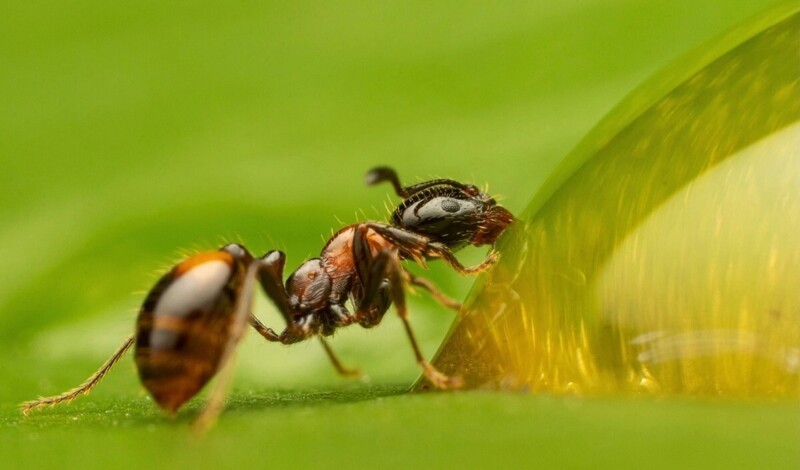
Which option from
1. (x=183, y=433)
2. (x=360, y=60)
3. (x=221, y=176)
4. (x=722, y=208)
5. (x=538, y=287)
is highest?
(x=360, y=60)

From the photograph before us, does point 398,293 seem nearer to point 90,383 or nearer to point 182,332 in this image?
point 182,332

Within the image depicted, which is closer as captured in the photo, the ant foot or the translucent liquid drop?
the translucent liquid drop

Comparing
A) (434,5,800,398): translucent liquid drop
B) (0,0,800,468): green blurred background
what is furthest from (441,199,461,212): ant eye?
(0,0,800,468): green blurred background

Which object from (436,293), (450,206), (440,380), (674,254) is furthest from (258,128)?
(674,254)

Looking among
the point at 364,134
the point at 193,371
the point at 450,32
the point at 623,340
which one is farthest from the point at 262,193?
the point at 623,340

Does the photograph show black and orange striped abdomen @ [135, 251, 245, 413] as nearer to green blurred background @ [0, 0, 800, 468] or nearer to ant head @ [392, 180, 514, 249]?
green blurred background @ [0, 0, 800, 468]

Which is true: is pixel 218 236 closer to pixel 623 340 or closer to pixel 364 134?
pixel 364 134
